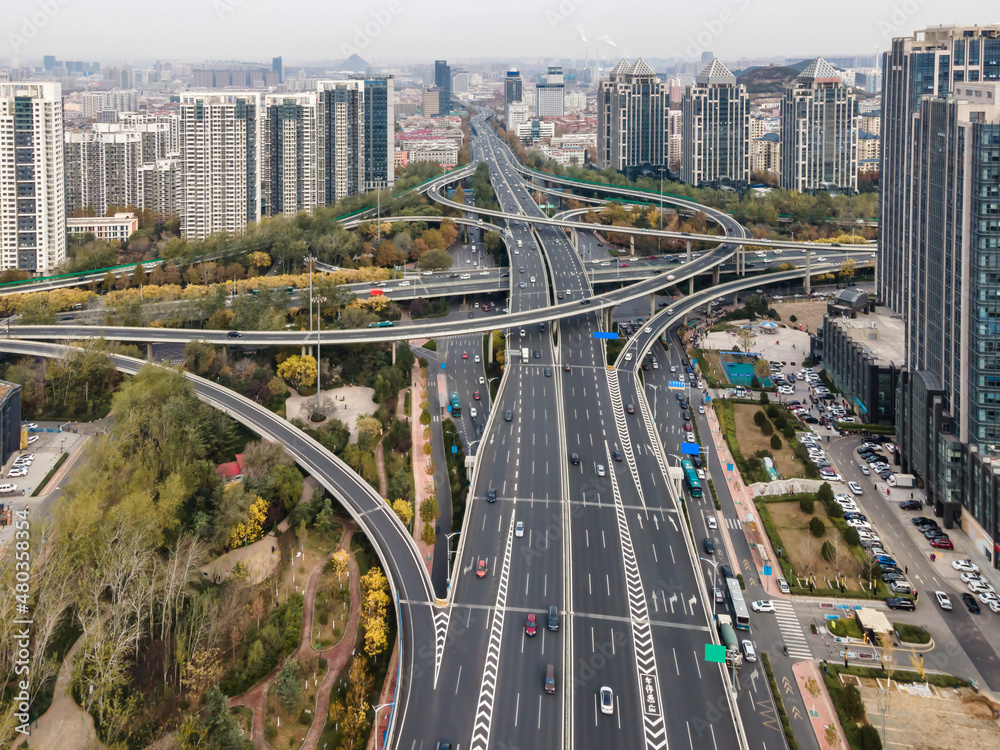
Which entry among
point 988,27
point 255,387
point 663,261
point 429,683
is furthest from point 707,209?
point 429,683

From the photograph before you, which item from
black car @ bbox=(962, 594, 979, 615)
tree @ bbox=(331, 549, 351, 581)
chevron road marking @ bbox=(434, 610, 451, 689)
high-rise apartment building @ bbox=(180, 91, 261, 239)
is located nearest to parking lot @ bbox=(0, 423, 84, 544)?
tree @ bbox=(331, 549, 351, 581)

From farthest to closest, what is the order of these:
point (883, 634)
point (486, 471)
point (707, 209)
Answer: point (707, 209) < point (486, 471) < point (883, 634)

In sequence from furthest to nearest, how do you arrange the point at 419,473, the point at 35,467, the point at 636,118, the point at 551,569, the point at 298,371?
the point at 636,118 → the point at 298,371 → the point at 419,473 → the point at 35,467 → the point at 551,569

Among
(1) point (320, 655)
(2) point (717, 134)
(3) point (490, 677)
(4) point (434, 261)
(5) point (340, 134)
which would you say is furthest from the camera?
(2) point (717, 134)

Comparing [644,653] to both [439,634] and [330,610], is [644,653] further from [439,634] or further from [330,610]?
[330,610]

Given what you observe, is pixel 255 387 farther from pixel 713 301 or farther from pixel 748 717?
pixel 713 301

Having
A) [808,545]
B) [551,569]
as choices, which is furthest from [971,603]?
[551,569]
